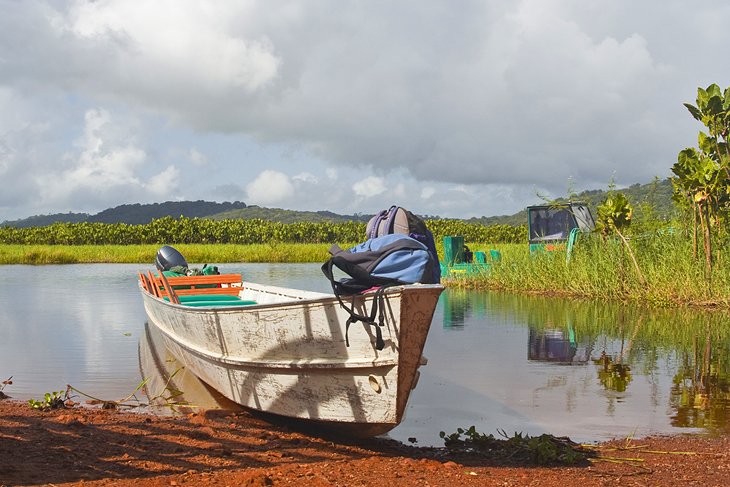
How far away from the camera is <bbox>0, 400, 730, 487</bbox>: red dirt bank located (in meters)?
5.22

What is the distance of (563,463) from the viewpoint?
5766 mm

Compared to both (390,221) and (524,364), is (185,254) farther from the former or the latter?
(390,221)

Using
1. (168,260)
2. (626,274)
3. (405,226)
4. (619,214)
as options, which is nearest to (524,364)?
(405,226)

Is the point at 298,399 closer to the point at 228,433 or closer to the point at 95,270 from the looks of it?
the point at 228,433

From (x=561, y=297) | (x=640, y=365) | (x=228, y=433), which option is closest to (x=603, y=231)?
(x=561, y=297)

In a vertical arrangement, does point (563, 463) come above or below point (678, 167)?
below

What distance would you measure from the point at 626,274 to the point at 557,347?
6.79m

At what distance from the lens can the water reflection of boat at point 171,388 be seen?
8.20 meters

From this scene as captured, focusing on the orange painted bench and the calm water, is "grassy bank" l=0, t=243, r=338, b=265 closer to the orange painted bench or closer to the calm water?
the calm water

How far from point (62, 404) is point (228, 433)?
83.5 inches

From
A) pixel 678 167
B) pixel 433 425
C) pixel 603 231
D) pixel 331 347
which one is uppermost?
pixel 678 167

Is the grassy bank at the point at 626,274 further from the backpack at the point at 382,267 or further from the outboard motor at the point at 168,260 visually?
the backpack at the point at 382,267

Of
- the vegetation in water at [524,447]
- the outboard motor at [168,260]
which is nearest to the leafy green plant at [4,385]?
the vegetation in water at [524,447]

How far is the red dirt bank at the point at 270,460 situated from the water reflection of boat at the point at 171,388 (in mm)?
1250
